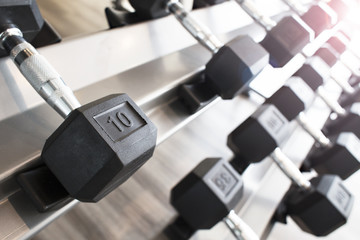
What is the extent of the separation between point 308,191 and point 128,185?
0.35 m

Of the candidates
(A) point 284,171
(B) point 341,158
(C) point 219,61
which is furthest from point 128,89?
(B) point 341,158

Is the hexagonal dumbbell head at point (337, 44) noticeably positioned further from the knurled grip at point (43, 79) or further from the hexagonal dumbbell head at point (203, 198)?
the knurled grip at point (43, 79)

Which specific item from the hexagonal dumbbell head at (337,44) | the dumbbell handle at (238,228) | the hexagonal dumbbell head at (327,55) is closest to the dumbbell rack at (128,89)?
the dumbbell handle at (238,228)

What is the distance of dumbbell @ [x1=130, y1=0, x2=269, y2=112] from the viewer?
1.40 feet

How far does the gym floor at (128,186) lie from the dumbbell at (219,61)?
109 millimetres

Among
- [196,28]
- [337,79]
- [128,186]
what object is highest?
[196,28]

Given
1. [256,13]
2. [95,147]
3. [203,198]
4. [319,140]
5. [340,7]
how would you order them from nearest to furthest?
[95,147] → [203,198] → [256,13] → [319,140] → [340,7]

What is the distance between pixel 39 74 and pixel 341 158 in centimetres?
66

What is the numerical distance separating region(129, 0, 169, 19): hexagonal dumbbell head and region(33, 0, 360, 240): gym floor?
0.10 m

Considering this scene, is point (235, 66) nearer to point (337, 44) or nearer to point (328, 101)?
point (328, 101)

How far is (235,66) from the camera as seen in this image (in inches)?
16.8

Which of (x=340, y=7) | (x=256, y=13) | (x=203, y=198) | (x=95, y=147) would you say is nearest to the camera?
(x=95, y=147)

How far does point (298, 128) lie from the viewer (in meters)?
0.84

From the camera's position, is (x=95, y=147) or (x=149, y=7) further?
(x=149, y=7)
